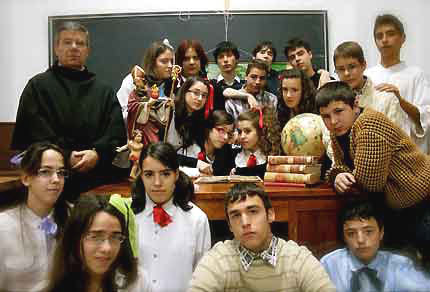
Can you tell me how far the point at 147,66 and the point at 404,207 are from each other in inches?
66.3

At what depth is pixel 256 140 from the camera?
2.89 m

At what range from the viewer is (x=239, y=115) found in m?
2.96

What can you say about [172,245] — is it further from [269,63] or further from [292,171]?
[269,63]

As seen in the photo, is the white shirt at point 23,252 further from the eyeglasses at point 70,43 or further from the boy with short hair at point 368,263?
the boy with short hair at point 368,263

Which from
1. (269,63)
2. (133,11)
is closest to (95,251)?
(269,63)

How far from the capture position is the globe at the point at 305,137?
2672 millimetres

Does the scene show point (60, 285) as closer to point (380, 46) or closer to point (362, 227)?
point (362, 227)

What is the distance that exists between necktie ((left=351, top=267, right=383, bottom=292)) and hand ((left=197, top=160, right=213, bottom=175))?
100cm

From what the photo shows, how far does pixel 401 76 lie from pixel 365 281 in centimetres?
150

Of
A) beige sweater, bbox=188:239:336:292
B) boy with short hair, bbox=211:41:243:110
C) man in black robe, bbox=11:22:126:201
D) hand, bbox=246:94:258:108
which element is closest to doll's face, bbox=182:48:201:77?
boy with short hair, bbox=211:41:243:110

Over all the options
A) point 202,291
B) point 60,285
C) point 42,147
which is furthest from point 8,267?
point 202,291

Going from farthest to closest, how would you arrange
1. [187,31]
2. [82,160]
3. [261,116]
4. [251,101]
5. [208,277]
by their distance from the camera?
[187,31]
[251,101]
[261,116]
[82,160]
[208,277]

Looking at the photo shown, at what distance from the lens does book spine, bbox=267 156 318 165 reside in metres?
2.55

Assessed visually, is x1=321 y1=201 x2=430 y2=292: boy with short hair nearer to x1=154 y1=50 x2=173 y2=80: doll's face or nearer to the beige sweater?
the beige sweater
